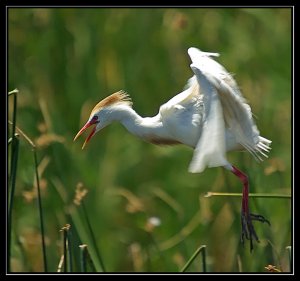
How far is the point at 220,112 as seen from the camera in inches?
121

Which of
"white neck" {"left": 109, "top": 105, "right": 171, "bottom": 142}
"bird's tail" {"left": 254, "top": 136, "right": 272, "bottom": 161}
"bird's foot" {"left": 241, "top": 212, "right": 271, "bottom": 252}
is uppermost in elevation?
"white neck" {"left": 109, "top": 105, "right": 171, "bottom": 142}

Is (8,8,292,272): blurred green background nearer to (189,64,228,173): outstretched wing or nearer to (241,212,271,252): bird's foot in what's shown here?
(241,212,271,252): bird's foot

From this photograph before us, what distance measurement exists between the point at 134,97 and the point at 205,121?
2.19 metres

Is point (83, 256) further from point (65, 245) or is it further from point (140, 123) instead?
point (140, 123)

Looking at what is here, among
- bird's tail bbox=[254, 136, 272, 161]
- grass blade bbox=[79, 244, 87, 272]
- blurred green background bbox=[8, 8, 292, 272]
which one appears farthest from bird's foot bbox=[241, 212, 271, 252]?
blurred green background bbox=[8, 8, 292, 272]

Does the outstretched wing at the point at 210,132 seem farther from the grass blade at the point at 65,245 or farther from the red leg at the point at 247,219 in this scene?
the grass blade at the point at 65,245

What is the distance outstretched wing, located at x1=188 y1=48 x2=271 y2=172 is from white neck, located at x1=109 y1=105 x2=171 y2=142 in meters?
0.22

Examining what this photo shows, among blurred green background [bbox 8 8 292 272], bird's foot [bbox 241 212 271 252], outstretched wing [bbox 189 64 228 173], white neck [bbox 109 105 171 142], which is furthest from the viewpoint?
blurred green background [bbox 8 8 292 272]

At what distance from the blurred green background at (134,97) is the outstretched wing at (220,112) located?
4.45ft

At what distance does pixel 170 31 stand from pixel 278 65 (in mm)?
577

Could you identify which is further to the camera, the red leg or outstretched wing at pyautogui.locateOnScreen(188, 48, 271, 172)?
the red leg

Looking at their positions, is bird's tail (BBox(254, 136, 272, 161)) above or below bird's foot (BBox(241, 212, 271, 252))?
above

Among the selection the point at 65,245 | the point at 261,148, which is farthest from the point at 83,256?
the point at 261,148

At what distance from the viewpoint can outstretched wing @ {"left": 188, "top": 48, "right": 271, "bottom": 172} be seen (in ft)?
9.86
